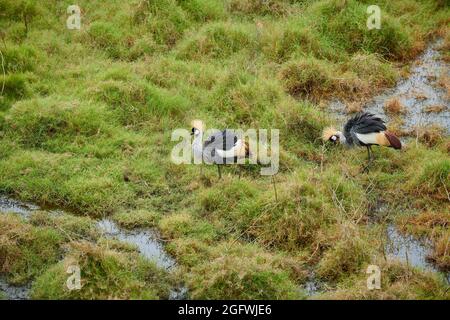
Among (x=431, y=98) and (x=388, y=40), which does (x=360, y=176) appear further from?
(x=388, y=40)

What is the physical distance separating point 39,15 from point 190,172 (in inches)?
210

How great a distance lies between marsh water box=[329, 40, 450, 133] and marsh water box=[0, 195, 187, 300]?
3.71 metres

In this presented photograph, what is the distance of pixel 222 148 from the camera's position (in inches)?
318

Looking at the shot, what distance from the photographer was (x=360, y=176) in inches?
330

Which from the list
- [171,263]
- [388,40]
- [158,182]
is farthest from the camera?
[388,40]

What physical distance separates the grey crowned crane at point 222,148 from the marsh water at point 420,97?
2068mm

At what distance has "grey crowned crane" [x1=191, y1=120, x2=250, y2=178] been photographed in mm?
8094

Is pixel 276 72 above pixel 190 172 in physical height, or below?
above

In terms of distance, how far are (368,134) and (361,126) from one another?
144mm

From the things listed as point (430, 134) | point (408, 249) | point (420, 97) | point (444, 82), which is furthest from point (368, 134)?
point (444, 82)

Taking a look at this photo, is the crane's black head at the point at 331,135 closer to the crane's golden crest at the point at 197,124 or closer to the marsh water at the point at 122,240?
the crane's golden crest at the point at 197,124

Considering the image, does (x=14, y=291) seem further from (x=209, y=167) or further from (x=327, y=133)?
(x=327, y=133)

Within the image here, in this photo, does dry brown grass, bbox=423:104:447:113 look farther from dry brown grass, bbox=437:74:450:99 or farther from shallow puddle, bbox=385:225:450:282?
shallow puddle, bbox=385:225:450:282
